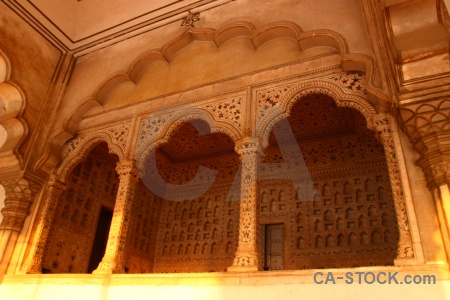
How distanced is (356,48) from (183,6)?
3340 millimetres

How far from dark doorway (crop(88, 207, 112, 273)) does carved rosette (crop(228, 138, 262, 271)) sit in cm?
430

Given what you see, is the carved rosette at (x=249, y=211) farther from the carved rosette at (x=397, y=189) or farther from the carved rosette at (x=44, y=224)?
the carved rosette at (x=44, y=224)

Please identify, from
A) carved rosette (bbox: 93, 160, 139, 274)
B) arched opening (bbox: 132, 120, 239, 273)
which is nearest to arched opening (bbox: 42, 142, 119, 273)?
arched opening (bbox: 132, 120, 239, 273)

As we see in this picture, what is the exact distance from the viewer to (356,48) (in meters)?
4.96

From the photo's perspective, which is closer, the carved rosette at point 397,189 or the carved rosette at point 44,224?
the carved rosette at point 397,189

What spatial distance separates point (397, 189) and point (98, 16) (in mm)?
6243

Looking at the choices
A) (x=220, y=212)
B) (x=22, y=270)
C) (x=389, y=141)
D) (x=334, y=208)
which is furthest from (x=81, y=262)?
(x=389, y=141)

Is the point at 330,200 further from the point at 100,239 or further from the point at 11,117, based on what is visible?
the point at 11,117

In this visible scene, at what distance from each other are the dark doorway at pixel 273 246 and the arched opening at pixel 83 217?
3.40 metres

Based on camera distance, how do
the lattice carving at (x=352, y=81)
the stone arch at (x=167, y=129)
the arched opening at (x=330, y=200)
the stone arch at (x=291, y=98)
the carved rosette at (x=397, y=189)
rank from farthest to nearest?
the arched opening at (x=330, y=200) < the stone arch at (x=167, y=129) < the stone arch at (x=291, y=98) < the lattice carving at (x=352, y=81) < the carved rosette at (x=397, y=189)

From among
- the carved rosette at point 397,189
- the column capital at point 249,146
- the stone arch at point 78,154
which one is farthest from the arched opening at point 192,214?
the carved rosette at point 397,189

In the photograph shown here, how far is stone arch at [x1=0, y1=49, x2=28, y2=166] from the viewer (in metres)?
6.65

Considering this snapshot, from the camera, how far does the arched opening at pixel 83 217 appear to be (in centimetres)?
695

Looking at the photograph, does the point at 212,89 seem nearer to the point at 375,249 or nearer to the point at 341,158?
the point at 341,158
